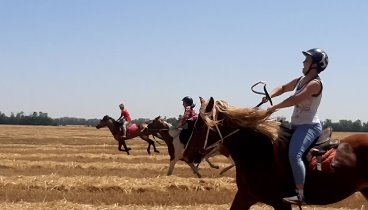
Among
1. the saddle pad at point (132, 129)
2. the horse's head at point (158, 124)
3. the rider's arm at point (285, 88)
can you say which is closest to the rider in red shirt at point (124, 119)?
the saddle pad at point (132, 129)

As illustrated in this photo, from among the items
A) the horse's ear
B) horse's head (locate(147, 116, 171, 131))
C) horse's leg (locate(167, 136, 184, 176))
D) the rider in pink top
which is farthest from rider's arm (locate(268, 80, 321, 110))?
horse's head (locate(147, 116, 171, 131))

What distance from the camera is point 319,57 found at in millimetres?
8000

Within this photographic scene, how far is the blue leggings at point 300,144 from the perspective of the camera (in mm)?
7797

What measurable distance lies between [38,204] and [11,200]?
1.55 metres

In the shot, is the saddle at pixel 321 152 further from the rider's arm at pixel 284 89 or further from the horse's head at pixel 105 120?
the horse's head at pixel 105 120

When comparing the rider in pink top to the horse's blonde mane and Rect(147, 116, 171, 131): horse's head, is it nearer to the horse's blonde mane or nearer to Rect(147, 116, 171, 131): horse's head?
Rect(147, 116, 171, 131): horse's head

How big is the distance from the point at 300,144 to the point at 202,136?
4.56 feet

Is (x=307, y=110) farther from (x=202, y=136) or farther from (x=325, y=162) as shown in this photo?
(x=202, y=136)

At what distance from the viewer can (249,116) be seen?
8180 millimetres

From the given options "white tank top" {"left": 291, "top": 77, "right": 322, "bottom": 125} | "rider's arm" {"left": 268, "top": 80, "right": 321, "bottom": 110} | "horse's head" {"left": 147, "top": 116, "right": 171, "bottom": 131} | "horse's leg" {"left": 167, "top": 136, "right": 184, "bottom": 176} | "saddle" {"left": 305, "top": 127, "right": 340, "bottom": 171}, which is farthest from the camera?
"horse's head" {"left": 147, "top": 116, "right": 171, "bottom": 131}

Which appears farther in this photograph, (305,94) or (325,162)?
(325,162)

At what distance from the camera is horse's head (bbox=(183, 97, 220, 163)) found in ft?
27.2

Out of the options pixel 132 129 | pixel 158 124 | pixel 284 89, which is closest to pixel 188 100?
pixel 158 124

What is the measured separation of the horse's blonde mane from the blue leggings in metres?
0.25
